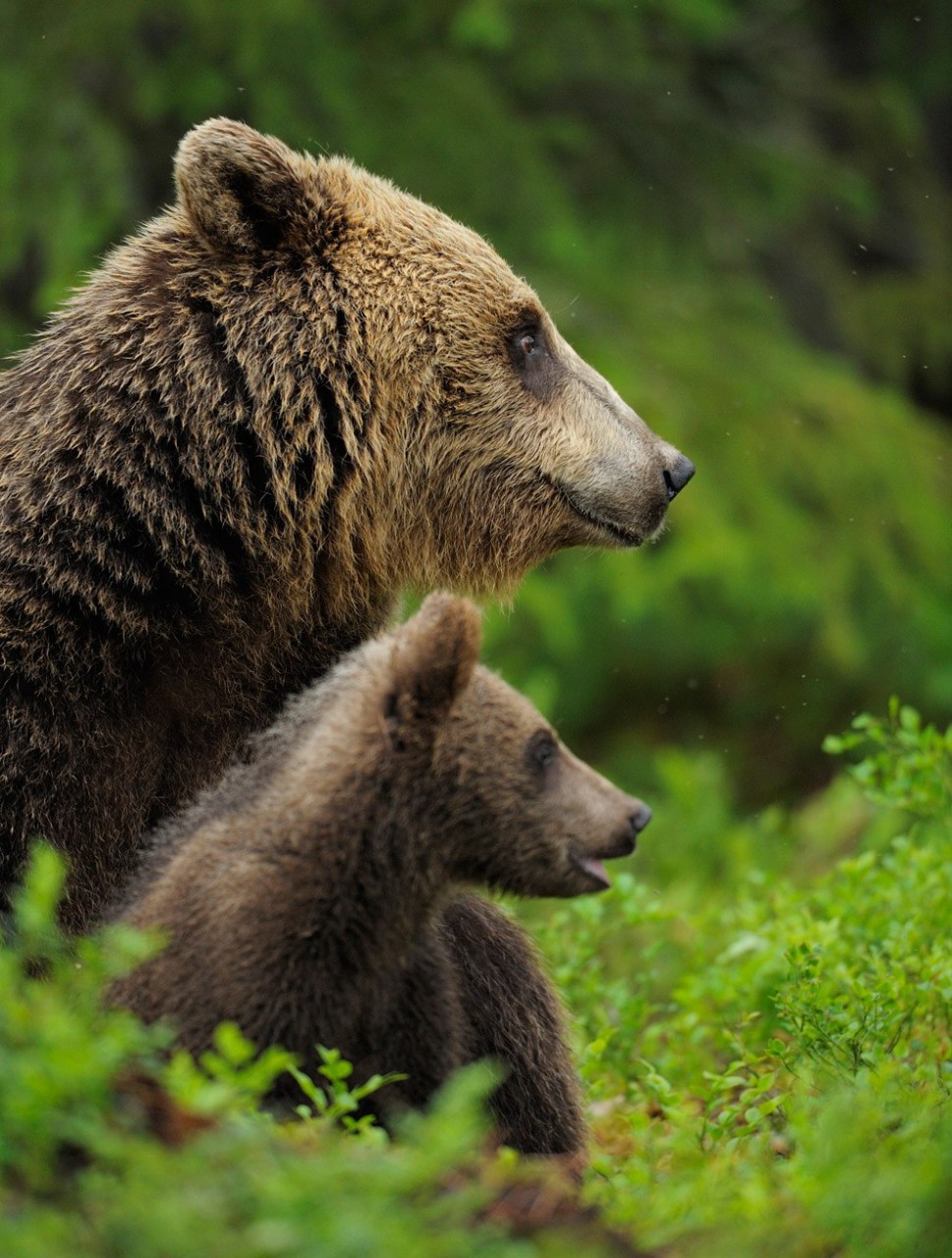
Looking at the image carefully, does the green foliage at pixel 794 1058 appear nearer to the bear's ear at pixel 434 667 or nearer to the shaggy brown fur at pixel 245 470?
the bear's ear at pixel 434 667

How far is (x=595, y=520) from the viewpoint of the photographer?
18.3 ft

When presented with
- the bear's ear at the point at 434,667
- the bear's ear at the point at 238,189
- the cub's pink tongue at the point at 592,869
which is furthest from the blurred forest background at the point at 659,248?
the bear's ear at the point at 434,667

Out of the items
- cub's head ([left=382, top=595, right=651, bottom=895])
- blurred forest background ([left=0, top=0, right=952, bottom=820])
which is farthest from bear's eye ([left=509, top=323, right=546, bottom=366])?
blurred forest background ([left=0, top=0, right=952, bottom=820])

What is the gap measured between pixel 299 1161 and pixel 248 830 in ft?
4.31

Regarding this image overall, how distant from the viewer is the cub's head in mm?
4000

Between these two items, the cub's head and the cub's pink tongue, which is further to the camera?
the cub's pink tongue

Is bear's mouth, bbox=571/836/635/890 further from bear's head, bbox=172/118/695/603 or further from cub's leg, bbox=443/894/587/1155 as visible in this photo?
bear's head, bbox=172/118/695/603

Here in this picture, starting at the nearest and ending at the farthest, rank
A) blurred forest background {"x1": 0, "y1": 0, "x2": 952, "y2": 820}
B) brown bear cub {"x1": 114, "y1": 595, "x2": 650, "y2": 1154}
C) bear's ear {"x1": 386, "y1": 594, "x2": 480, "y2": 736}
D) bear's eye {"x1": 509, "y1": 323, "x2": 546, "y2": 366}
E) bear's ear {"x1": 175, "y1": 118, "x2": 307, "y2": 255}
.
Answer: brown bear cub {"x1": 114, "y1": 595, "x2": 650, "y2": 1154} → bear's ear {"x1": 386, "y1": 594, "x2": 480, "y2": 736} → bear's ear {"x1": 175, "y1": 118, "x2": 307, "y2": 255} → bear's eye {"x1": 509, "y1": 323, "x2": 546, "y2": 366} → blurred forest background {"x1": 0, "y1": 0, "x2": 952, "y2": 820}

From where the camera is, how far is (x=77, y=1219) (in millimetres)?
2748

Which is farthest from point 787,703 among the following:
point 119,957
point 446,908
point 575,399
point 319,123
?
point 119,957

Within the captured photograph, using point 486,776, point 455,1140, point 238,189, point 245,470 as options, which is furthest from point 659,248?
point 455,1140

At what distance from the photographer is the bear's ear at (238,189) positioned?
491cm

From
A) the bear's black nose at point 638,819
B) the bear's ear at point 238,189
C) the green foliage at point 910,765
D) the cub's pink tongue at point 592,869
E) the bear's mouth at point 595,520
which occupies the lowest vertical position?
the cub's pink tongue at point 592,869

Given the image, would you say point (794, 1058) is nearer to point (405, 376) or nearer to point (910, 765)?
point (910, 765)
